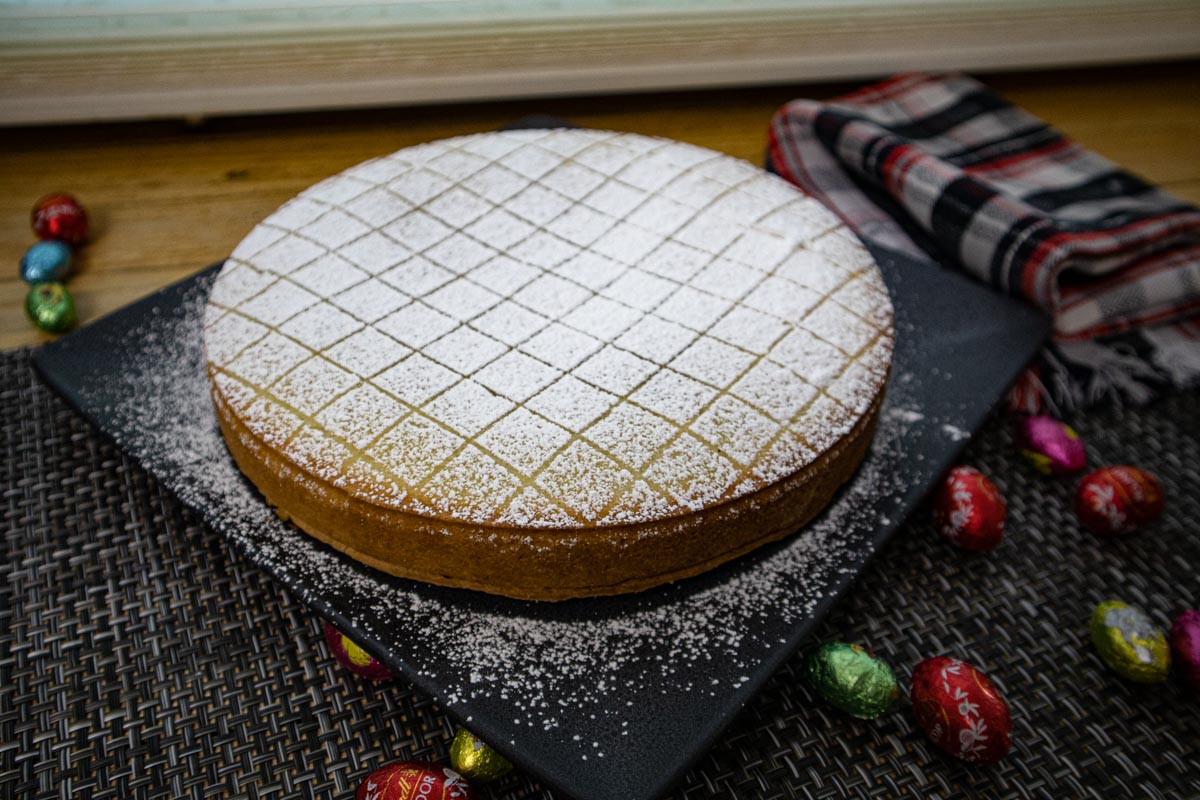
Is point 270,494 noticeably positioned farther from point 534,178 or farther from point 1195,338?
point 1195,338

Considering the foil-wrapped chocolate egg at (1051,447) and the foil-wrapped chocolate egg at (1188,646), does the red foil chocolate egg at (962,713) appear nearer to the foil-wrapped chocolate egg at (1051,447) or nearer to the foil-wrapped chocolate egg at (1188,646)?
the foil-wrapped chocolate egg at (1188,646)

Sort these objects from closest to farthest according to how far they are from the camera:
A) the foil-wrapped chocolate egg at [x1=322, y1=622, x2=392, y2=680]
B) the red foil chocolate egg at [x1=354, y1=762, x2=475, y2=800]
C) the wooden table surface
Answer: the red foil chocolate egg at [x1=354, y1=762, x2=475, y2=800] < the foil-wrapped chocolate egg at [x1=322, y1=622, x2=392, y2=680] < the wooden table surface

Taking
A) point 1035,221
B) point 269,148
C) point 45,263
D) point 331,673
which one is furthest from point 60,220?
point 1035,221

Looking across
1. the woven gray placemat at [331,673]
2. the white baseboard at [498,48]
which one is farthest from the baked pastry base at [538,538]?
the white baseboard at [498,48]

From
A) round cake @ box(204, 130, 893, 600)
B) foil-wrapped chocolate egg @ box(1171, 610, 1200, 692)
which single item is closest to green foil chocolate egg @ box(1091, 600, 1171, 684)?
foil-wrapped chocolate egg @ box(1171, 610, 1200, 692)

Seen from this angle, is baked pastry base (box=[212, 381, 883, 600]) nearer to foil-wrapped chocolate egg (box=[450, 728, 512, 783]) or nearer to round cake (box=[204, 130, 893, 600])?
round cake (box=[204, 130, 893, 600])
